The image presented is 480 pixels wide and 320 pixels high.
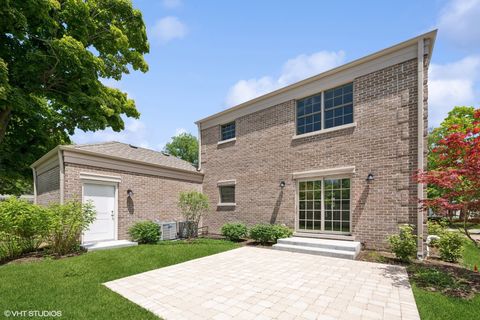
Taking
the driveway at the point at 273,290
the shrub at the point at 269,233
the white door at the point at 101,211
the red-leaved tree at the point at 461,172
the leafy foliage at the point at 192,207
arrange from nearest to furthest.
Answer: the driveway at the point at 273,290 < the red-leaved tree at the point at 461,172 < the white door at the point at 101,211 < the shrub at the point at 269,233 < the leafy foliage at the point at 192,207

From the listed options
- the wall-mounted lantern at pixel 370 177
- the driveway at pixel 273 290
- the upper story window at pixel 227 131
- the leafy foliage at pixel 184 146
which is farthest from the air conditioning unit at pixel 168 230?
the leafy foliage at pixel 184 146

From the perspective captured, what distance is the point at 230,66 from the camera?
975cm

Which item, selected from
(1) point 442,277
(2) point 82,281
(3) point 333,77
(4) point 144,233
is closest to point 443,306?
(1) point 442,277

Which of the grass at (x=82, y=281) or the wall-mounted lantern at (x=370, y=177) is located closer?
the grass at (x=82, y=281)

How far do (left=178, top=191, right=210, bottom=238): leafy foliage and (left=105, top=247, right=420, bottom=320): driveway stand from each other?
4.27 meters

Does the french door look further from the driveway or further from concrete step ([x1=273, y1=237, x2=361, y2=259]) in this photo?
the driveway

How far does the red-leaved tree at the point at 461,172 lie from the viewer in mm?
5207

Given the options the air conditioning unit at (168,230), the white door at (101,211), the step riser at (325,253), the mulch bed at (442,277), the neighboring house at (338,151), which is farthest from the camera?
the air conditioning unit at (168,230)

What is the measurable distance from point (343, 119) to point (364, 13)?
345cm

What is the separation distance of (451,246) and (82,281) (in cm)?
957

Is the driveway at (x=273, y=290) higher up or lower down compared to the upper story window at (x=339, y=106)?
lower down

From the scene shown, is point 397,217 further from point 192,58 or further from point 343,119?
point 192,58

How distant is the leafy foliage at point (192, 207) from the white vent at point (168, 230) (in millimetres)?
734

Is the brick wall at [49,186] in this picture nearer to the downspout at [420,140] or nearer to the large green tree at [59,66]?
the large green tree at [59,66]
